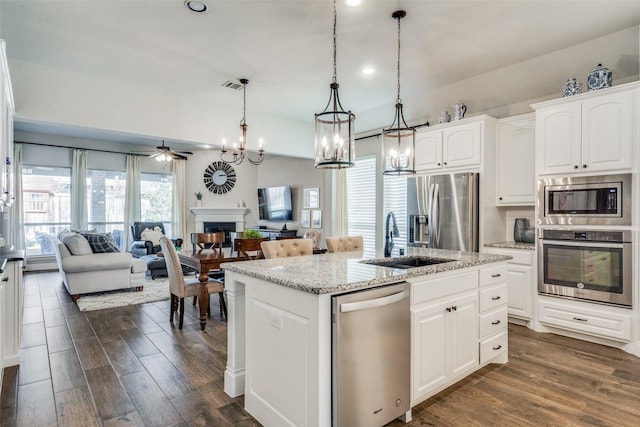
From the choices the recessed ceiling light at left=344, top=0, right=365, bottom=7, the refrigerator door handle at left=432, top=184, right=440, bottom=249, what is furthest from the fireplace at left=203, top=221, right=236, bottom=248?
the recessed ceiling light at left=344, top=0, right=365, bottom=7

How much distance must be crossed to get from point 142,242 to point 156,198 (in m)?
1.94

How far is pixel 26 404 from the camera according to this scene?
2.26m

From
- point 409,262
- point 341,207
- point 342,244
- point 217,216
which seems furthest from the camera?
point 217,216

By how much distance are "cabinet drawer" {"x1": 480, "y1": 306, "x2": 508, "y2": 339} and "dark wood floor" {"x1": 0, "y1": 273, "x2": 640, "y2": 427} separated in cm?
32

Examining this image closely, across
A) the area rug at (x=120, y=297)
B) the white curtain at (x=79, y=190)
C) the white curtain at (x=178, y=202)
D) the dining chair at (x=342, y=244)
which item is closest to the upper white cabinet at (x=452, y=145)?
the dining chair at (x=342, y=244)

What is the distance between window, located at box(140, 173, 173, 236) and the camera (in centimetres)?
881

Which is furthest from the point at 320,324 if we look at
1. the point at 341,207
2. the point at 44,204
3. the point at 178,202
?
the point at 44,204

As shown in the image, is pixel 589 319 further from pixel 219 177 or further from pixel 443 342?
pixel 219 177

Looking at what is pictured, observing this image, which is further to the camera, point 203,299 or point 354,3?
point 203,299

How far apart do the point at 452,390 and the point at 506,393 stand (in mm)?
356

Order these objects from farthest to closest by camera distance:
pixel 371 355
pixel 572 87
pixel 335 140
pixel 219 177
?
pixel 219 177 → pixel 572 87 → pixel 335 140 → pixel 371 355

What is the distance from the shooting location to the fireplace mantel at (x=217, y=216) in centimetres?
909

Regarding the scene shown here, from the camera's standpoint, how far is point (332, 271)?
214 centimetres

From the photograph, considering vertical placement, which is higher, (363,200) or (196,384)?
(363,200)
